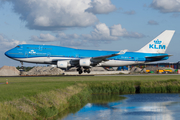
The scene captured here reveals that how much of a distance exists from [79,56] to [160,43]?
2039 centimetres

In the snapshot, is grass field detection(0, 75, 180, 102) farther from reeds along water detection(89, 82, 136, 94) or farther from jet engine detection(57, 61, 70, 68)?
jet engine detection(57, 61, 70, 68)

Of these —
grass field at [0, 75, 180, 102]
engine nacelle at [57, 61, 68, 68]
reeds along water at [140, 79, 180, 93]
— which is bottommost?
reeds along water at [140, 79, 180, 93]

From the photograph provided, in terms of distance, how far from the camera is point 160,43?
61125 mm

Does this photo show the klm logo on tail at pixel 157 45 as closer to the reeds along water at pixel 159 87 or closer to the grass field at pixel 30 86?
the grass field at pixel 30 86

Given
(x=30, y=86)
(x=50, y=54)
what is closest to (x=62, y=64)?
(x=50, y=54)

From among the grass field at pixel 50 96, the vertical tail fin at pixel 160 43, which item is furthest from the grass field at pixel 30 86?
the vertical tail fin at pixel 160 43

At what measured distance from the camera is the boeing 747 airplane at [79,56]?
172ft

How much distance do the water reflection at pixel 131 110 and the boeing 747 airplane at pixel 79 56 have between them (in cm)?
2462

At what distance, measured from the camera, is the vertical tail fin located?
60297mm

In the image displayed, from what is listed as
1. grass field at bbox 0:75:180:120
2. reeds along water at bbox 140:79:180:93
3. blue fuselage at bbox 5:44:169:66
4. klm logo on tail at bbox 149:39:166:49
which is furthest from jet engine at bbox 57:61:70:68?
klm logo on tail at bbox 149:39:166:49

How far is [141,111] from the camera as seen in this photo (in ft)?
73.7

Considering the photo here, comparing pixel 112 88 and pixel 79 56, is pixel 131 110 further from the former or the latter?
pixel 79 56

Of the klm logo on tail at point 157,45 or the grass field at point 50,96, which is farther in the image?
the klm logo on tail at point 157,45

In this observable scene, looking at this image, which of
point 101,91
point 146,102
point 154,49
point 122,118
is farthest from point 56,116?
point 154,49
